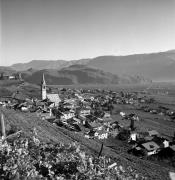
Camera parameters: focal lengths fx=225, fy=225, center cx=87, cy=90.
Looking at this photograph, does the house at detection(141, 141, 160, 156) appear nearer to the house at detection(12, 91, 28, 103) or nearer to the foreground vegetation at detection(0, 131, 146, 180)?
the foreground vegetation at detection(0, 131, 146, 180)

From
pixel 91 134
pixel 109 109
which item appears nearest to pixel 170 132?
pixel 91 134

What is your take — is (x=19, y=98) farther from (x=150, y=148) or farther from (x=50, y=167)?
(x=50, y=167)

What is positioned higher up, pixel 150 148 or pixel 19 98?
pixel 150 148

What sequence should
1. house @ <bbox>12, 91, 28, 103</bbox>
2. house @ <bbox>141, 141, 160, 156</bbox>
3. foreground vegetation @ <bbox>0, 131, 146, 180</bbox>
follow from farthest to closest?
1. house @ <bbox>12, 91, 28, 103</bbox>
2. house @ <bbox>141, 141, 160, 156</bbox>
3. foreground vegetation @ <bbox>0, 131, 146, 180</bbox>

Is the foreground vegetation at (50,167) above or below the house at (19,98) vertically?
above

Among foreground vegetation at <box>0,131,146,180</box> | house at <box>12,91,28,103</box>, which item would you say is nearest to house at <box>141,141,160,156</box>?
foreground vegetation at <box>0,131,146,180</box>

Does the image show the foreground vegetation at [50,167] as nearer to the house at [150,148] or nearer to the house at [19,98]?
the house at [150,148]

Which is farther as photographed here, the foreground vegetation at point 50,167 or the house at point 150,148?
the house at point 150,148

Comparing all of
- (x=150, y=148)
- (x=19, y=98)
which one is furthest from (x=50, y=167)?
(x=19, y=98)

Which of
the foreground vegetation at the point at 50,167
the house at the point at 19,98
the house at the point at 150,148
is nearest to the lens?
the foreground vegetation at the point at 50,167

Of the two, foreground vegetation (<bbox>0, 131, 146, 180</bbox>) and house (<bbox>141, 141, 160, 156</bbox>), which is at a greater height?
foreground vegetation (<bbox>0, 131, 146, 180</bbox>)

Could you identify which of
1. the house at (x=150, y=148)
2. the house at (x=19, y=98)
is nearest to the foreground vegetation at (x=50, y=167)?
the house at (x=150, y=148)

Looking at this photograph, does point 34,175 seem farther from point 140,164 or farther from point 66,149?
point 140,164
